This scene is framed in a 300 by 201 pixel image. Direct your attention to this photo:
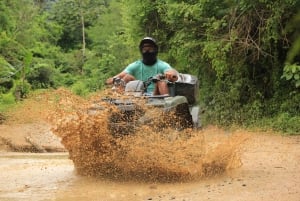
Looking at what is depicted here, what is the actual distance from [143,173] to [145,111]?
87 cm

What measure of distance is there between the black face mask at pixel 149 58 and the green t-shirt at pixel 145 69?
0.05 metres

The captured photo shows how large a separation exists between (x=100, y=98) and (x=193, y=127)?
123 cm

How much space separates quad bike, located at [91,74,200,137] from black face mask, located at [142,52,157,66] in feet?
1.55

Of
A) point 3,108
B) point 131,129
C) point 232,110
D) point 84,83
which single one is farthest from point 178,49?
point 84,83

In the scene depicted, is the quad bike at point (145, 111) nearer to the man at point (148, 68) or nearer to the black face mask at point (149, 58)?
the man at point (148, 68)

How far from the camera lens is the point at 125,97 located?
6609mm

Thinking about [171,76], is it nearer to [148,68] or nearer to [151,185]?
[148,68]

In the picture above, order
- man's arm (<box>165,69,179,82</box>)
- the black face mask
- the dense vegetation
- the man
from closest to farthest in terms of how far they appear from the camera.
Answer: man's arm (<box>165,69,179,82</box>) → the man → the black face mask → the dense vegetation

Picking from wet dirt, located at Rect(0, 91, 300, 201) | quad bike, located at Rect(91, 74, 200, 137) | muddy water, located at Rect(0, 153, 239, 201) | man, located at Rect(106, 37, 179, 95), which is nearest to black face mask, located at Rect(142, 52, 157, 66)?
man, located at Rect(106, 37, 179, 95)

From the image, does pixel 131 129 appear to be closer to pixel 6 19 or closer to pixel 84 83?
pixel 6 19

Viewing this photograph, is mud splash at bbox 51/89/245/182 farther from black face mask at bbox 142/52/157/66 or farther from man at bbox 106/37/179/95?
black face mask at bbox 142/52/157/66

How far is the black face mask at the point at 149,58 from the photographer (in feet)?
24.5

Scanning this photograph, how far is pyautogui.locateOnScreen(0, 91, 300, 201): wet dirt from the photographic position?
19.4 feet

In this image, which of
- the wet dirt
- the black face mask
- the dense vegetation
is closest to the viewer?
the wet dirt
